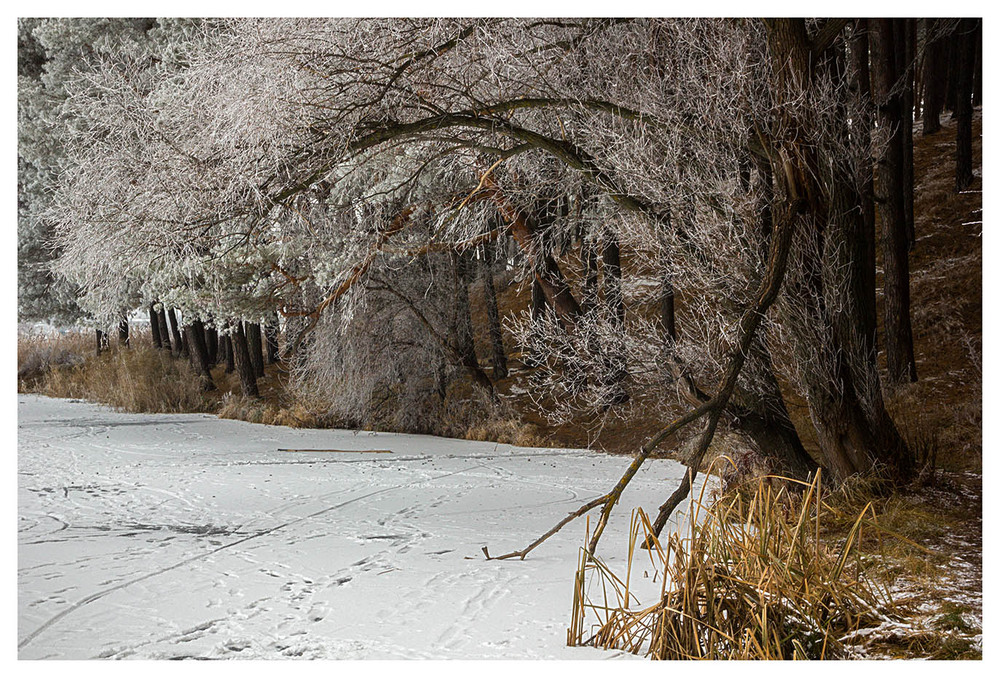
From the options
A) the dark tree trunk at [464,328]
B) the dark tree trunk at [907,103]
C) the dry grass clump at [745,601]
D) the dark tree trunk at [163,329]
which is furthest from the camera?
the dark tree trunk at [163,329]

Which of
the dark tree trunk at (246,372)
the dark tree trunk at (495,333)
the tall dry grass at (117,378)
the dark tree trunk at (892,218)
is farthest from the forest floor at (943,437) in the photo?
the tall dry grass at (117,378)

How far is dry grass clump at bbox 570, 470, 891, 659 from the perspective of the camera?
2.63m

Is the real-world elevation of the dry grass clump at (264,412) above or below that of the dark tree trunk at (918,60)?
below

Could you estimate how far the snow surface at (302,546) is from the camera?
299 centimetres

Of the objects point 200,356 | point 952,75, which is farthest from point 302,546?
point 200,356

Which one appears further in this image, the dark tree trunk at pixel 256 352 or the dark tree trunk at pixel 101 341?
the dark tree trunk at pixel 256 352

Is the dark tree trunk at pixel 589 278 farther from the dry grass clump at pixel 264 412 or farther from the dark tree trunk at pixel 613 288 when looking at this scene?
the dry grass clump at pixel 264 412

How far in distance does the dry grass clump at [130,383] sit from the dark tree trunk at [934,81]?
26.5ft

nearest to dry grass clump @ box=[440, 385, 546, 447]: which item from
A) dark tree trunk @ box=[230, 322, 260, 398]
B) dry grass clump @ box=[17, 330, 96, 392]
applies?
dark tree trunk @ box=[230, 322, 260, 398]
